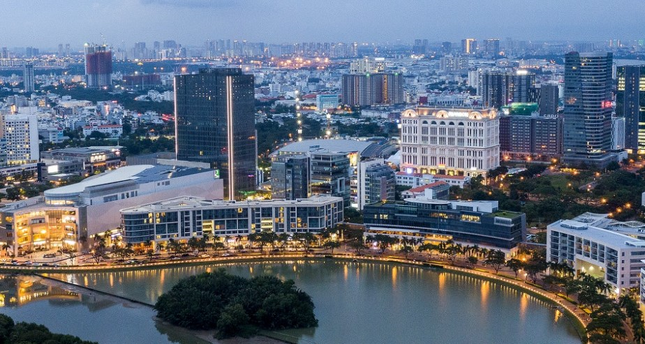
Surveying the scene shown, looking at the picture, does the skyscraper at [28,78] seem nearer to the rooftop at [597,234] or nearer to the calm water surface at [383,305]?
the calm water surface at [383,305]

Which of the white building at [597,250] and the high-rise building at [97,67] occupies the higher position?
the high-rise building at [97,67]

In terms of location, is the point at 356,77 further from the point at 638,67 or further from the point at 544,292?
the point at 544,292

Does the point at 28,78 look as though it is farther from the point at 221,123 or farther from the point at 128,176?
the point at 128,176

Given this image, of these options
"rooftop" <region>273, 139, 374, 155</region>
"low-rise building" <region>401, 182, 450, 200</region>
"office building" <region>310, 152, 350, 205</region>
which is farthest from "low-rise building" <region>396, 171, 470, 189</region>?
"low-rise building" <region>401, 182, 450, 200</region>

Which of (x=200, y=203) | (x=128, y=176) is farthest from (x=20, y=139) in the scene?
(x=200, y=203)

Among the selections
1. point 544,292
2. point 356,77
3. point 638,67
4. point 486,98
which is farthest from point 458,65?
point 544,292

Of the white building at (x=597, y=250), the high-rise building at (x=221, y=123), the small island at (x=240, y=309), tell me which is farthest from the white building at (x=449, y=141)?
the small island at (x=240, y=309)
